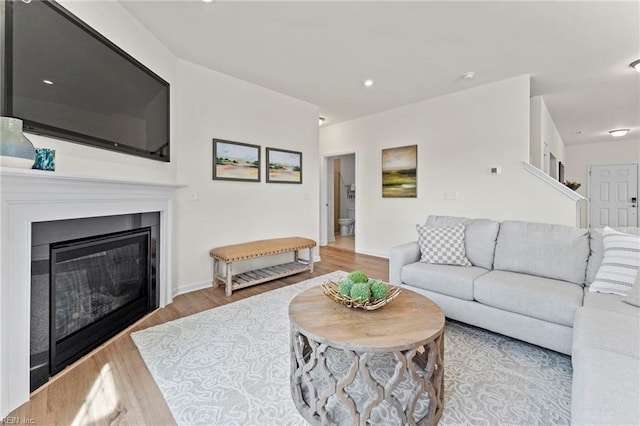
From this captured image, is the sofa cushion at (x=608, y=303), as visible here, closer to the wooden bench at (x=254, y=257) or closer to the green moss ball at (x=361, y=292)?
the green moss ball at (x=361, y=292)

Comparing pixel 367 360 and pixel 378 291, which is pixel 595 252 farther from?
pixel 367 360

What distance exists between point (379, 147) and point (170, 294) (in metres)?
4.00

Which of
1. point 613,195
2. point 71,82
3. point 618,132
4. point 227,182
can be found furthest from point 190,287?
point 613,195

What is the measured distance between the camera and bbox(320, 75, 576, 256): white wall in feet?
11.4

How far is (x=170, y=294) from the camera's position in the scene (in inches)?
110

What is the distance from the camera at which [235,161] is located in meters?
3.53

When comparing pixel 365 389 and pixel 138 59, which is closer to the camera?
pixel 365 389

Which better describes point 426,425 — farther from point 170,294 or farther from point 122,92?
point 122,92

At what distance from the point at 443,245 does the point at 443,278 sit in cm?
40

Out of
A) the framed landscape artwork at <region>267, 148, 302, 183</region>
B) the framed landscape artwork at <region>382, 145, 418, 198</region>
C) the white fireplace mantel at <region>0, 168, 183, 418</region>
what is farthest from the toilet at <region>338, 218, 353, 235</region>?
the white fireplace mantel at <region>0, 168, 183, 418</region>

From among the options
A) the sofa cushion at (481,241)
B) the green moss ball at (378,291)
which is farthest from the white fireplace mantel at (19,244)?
the sofa cushion at (481,241)

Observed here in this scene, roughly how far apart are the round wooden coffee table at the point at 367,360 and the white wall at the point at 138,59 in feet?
5.82

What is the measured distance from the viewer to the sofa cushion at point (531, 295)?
1.74 m

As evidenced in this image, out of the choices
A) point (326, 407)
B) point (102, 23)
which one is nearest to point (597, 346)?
point (326, 407)
